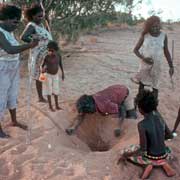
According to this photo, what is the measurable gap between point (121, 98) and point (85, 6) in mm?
4032

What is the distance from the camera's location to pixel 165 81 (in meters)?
9.03

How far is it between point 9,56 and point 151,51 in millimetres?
2022

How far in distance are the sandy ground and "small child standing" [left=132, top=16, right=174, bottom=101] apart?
67 cm

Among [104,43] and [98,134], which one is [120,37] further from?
[98,134]

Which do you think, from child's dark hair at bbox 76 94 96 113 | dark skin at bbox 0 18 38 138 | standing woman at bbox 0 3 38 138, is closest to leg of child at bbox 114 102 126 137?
child's dark hair at bbox 76 94 96 113

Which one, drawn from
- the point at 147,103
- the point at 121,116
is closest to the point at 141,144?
the point at 147,103

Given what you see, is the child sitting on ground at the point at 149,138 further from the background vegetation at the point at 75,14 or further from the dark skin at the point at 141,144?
the background vegetation at the point at 75,14

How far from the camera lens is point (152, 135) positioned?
466cm

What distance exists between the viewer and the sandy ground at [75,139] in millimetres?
4793

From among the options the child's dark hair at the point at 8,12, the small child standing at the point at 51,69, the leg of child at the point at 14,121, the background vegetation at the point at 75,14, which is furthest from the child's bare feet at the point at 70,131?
the background vegetation at the point at 75,14

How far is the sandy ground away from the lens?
15.7 ft

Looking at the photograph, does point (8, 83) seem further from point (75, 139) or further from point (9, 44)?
point (75, 139)

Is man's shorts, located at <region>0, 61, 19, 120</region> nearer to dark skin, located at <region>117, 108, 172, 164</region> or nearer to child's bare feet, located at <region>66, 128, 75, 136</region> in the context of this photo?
child's bare feet, located at <region>66, 128, 75, 136</region>

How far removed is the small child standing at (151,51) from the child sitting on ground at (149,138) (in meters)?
1.61
